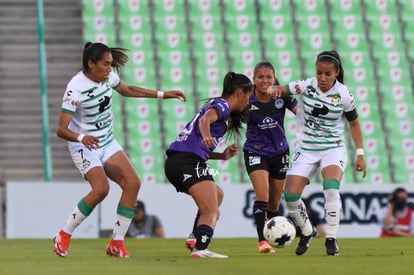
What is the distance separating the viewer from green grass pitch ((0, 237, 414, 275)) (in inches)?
357

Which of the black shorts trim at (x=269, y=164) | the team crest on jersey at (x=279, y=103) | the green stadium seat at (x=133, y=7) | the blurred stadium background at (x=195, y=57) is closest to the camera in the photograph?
the black shorts trim at (x=269, y=164)

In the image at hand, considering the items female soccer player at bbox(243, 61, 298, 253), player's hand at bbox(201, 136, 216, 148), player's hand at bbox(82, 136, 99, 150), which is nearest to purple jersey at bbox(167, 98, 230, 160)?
player's hand at bbox(201, 136, 216, 148)

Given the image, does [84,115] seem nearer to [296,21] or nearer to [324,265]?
[324,265]

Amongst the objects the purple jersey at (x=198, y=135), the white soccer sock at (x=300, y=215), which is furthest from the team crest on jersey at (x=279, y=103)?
the purple jersey at (x=198, y=135)

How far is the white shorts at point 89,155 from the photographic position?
1121 cm

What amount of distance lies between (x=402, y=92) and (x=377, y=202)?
5360 mm

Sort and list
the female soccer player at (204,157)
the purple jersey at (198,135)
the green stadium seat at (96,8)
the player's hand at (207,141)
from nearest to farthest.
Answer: the player's hand at (207,141) → the female soccer player at (204,157) → the purple jersey at (198,135) → the green stadium seat at (96,8)

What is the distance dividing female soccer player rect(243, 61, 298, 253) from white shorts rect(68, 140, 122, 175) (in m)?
1.75

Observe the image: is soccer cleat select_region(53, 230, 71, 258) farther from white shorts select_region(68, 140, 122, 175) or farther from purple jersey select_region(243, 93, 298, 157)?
purple jersey select_region(243, 93, 298, 157)

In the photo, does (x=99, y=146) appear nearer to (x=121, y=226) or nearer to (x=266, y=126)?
(x=121, y=226)

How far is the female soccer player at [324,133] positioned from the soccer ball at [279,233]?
397 mm

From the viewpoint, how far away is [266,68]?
12234mm

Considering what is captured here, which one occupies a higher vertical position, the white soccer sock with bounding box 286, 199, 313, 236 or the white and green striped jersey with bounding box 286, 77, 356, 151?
the white and green striped jersey with bounding box 286, 77, 356, 151

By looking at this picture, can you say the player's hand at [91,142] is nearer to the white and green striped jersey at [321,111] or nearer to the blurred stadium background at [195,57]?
the white and green striped jersey at [321,111]
